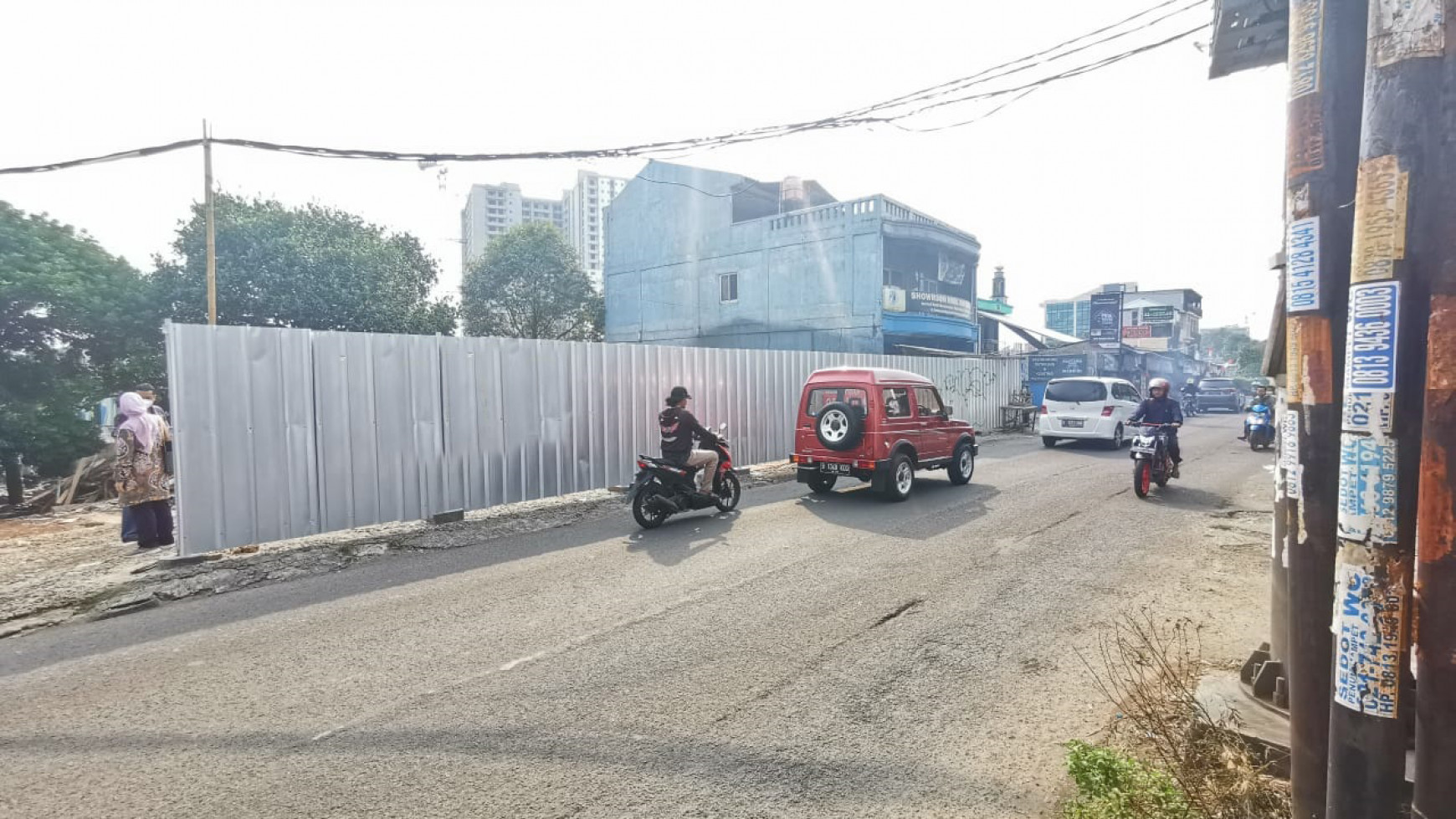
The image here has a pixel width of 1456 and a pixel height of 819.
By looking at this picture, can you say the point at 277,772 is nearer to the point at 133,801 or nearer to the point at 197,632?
the point at 133,801

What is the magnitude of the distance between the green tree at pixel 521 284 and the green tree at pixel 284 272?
7.00 m

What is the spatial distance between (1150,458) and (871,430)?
401cm

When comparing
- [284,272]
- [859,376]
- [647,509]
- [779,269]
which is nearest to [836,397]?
[859,376]

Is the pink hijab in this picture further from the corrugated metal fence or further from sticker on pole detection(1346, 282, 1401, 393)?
sticker on pole detection(1346, 282, 1401, 393)

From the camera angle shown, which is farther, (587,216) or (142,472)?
(587,216)

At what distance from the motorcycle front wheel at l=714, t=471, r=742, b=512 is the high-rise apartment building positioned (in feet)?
184

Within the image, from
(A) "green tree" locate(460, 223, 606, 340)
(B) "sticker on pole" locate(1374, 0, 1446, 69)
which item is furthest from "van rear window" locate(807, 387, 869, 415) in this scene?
(A) "green tree" locate(460, 223, 606, 340)

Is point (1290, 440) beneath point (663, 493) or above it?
above

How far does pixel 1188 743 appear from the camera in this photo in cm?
289

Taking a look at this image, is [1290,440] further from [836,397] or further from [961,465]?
[961,465]

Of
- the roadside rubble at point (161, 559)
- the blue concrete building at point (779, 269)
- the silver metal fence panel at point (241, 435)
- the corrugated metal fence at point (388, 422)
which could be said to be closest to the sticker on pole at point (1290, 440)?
the roadside rubble at point (161, 559)

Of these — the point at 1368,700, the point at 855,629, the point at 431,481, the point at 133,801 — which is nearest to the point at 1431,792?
the point at 1368,700

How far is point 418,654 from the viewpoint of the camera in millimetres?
4309

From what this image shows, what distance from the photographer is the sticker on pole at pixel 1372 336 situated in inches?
68.4
